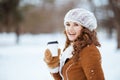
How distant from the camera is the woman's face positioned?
242 cm

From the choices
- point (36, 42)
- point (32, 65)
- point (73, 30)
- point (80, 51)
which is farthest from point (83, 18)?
point (36, 42)

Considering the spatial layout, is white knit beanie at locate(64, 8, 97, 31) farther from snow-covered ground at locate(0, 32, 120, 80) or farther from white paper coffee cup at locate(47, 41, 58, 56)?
snow-covered ground at locate(0, 32, 120, 80)

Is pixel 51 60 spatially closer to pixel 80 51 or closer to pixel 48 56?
pixel 48 56

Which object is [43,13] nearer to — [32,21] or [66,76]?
[32,21]

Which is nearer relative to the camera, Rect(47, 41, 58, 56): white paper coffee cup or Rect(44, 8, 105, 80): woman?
Rect(44, 8, 105, 80): woman

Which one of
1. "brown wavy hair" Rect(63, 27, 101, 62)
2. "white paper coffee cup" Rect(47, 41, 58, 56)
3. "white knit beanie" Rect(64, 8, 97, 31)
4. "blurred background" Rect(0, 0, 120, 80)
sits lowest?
"blurred background" Rect(0, 0, 120, 80)

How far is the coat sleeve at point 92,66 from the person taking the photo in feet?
7.22

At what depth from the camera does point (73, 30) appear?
7.95 ft

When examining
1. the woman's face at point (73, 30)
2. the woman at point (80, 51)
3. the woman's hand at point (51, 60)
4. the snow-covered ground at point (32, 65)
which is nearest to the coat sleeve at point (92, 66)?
the woman at point (80, 51)

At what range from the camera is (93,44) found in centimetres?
234

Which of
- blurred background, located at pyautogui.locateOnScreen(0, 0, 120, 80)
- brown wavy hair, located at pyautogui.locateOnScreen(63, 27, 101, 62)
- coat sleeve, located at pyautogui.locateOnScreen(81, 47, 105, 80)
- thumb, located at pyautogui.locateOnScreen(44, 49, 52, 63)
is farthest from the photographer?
blurred background, located at pyautogui.locateOnScreen(0, 0, 120, 80)

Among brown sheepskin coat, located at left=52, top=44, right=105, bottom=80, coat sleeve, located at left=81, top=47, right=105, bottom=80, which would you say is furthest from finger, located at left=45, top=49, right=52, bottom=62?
coat sleeve, located at left=81, top=47, right=105, bottom=80

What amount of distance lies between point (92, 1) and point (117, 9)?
12.0 ft

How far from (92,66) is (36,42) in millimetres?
34195
